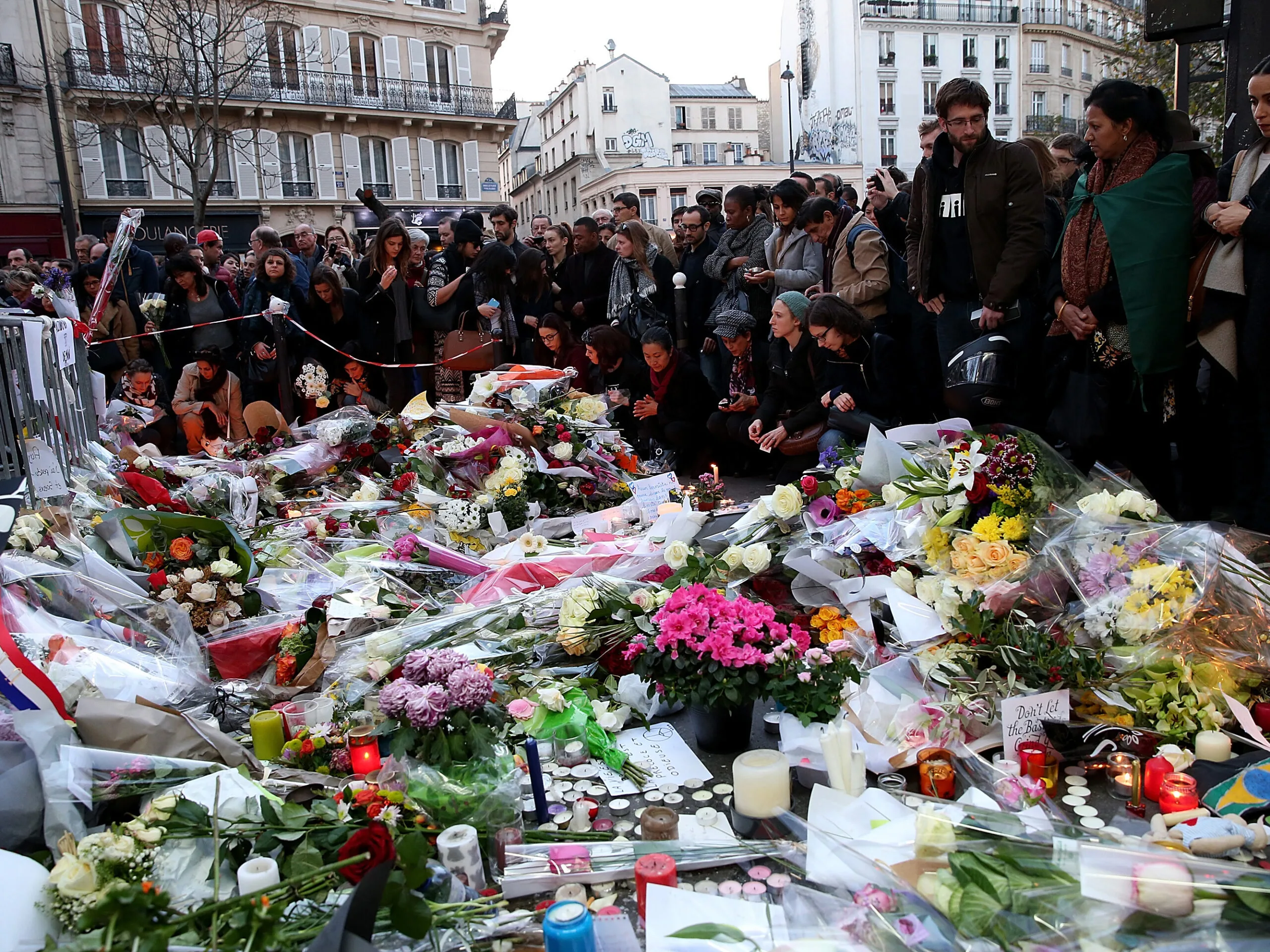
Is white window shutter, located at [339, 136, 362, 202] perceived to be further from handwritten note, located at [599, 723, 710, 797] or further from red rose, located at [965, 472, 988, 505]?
handwritten note, located at [599, 723, 710, 797]

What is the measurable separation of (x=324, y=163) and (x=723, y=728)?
94.6 ft

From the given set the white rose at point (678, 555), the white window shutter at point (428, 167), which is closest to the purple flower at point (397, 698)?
the white rose at point (678, 555)

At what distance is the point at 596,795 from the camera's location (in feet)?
9.46

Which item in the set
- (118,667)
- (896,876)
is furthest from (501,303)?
(896,876)

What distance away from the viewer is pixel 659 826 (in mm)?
2439

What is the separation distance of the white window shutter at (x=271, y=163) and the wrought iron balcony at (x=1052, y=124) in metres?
28.0

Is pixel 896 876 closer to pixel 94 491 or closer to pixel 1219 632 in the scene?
pixel 1219 632

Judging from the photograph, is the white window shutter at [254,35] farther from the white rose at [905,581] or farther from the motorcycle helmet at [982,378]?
the white rose at [905,581]

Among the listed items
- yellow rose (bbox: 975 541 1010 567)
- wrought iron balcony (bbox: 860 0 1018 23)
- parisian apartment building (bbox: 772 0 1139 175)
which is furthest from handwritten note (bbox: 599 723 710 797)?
A: wrought iron balcony (bbox: 860 0 1018 23)

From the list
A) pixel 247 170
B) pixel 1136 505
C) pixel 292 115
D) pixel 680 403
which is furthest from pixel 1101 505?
pixel 292 115

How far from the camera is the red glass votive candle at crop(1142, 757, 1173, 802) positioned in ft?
8.63

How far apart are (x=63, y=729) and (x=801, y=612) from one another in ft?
8.27

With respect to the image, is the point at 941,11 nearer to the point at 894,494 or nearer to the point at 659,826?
the point at 894,494

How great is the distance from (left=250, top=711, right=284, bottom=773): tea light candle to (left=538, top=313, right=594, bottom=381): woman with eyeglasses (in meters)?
5.11
